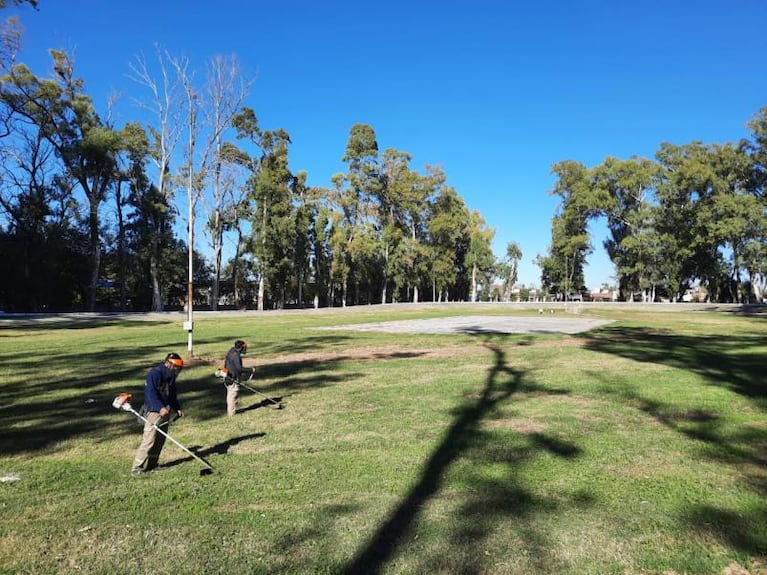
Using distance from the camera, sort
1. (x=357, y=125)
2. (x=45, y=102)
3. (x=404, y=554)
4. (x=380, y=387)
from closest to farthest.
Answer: (x=404, y=554)
(x=380, y=387)
(x=45, y=102)
(x=357, y=125)

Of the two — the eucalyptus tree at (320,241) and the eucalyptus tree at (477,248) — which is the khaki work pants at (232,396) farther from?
the eucalyptus tree at (477,248)

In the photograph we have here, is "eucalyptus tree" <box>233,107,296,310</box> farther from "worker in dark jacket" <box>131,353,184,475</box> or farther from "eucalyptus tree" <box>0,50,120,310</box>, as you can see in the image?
"worker in dark jacket" <box>131,353,184,475</box>

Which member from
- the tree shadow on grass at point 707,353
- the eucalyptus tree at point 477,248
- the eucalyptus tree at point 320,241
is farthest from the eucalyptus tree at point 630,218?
the tree shadow on grass at point 707,353

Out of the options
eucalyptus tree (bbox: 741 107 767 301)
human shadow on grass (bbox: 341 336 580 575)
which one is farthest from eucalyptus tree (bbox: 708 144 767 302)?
human shadow on grass (bbox: 341 336 580 575)

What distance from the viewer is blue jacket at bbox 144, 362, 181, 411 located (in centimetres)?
575

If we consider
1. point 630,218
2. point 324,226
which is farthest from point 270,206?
point 630,218

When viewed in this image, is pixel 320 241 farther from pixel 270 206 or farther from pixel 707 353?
pixel 707 353

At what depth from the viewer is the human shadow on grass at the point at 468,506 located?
3801 millimetres

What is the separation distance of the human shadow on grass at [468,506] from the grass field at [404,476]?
0.02m

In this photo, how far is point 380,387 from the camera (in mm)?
10500

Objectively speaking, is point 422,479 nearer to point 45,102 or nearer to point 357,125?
point 45,102

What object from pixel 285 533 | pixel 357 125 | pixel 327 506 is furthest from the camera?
pixel 357 125

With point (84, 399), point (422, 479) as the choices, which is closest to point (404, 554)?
point (422, 479)

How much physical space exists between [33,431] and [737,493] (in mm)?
8685
